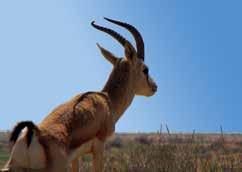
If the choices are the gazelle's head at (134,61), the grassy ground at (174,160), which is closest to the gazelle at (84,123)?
the gazelle's head at (134,61)

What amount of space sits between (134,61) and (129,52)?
0.28 meters

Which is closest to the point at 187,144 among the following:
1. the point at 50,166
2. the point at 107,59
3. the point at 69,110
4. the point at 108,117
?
the point at 107,59

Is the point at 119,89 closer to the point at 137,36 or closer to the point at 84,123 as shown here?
the point at 137,36

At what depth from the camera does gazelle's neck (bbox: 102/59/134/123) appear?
444 inches

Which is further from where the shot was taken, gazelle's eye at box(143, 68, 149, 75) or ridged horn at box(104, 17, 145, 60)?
gazelle's eye at box(143, 68, 149, 75)

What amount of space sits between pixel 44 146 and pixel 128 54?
4066 mm

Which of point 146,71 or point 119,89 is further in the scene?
point 146,71

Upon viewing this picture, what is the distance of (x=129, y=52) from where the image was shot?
11781 millimetres

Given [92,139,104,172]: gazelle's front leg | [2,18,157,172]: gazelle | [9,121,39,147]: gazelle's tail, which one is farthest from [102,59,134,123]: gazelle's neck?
[9,121,39,147]: gazelle's tail

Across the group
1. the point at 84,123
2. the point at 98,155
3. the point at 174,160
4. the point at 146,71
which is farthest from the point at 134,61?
the point at 84,123

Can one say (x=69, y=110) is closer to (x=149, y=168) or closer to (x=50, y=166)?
(x=50, y=166)

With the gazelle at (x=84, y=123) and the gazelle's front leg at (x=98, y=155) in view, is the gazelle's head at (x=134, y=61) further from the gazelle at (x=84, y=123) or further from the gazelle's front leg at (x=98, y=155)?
the gazelle's front leg at (x=98, y=155)

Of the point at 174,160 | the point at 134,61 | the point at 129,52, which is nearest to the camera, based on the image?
the point at 129,52

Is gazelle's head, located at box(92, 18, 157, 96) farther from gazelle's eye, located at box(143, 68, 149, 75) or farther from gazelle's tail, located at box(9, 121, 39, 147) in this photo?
gazelle's tail, located at box(9, 121, 39, 147)
